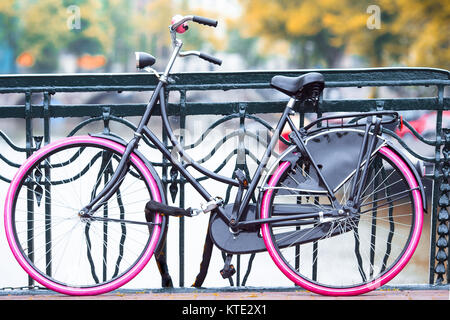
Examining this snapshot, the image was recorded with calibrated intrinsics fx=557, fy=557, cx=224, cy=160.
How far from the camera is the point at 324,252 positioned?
5.53 m

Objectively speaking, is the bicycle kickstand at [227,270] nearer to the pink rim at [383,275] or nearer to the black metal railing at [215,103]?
the pink rim at [383,275]

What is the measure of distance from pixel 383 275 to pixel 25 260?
186cm

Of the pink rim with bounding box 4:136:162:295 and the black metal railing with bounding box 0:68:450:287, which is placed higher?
the black metal railing with bounding box 0:68:450:287

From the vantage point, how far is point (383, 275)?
114 inches

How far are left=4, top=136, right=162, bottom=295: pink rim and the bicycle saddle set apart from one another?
0.80m

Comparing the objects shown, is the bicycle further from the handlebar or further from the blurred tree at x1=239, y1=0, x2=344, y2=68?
the blurred tree at x1=239, y1=0, x2=344, y2=68

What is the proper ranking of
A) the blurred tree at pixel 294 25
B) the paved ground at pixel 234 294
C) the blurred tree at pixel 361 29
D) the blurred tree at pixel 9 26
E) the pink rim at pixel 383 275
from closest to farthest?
the pink rim at pixel 383 275 < the paved ground at pixel 234 294 < the blurred tree at pixel 9 26 < the blurred tree at pixel 361 29 < the blurred tree at pixel 294 25

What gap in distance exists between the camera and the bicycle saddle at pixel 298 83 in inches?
109

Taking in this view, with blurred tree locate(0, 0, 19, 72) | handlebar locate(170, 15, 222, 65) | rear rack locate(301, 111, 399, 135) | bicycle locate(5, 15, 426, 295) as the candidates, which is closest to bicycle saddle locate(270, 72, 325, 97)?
bicycle locate(5, 15, 426, 295)

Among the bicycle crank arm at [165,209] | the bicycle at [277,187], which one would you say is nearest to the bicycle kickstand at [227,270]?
the bicycle at [277,187]

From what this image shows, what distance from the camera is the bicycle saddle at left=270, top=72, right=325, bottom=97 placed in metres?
2.76

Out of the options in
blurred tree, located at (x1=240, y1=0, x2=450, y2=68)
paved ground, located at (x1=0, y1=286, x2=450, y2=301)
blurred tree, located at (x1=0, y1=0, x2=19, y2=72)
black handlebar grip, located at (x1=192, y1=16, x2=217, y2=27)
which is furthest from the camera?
blurred tree, located at (x1=240, y1=0, x2=450, y2=68)

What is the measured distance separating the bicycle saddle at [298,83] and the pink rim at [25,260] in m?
0.80
